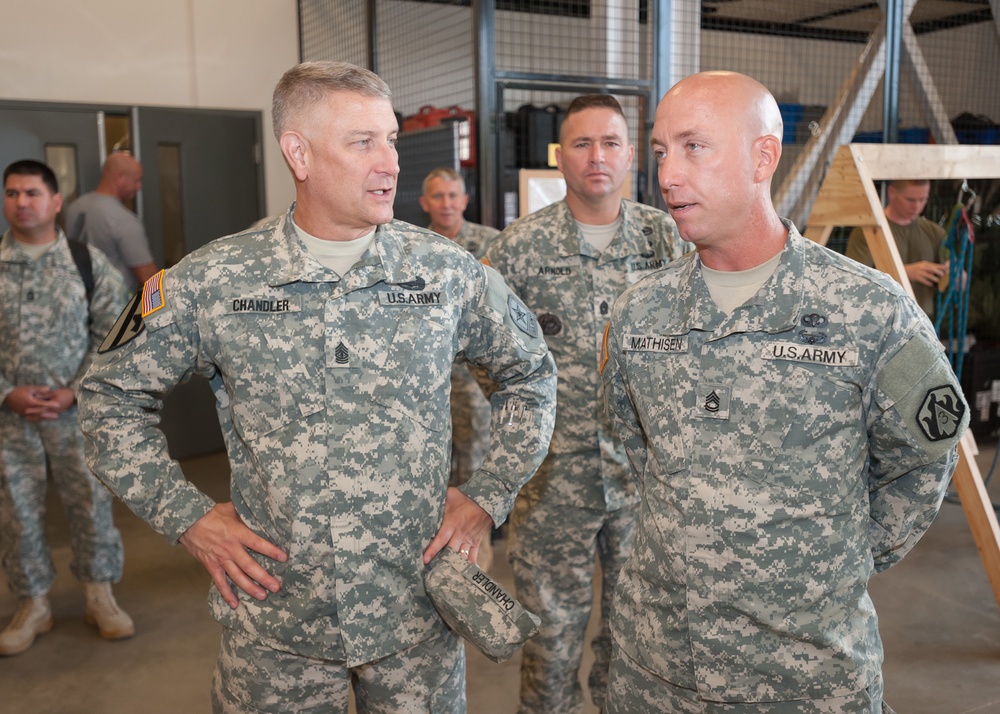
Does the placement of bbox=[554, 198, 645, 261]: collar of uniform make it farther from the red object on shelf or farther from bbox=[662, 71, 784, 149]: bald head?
the red object on shelf

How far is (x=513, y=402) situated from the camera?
182 centimetres

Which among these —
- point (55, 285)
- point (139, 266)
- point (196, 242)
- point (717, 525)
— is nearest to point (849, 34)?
point (196, 242)

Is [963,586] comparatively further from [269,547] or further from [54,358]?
[54,358]

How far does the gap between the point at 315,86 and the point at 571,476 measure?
4.40 feet

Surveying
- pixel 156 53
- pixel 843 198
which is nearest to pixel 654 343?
pixel 843 198

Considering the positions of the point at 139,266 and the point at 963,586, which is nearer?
the point at 963,586

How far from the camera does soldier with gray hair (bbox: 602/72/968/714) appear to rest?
4.75 ft

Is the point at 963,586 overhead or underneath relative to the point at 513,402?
underneath

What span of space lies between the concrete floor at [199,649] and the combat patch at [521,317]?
158 centimetres

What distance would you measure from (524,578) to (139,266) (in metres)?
3.31

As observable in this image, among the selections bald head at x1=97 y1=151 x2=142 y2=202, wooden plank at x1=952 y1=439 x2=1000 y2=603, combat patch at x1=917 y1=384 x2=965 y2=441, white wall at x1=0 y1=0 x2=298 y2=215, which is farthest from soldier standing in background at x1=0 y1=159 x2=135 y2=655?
wooden plank at x1=952 y1=439 x2=1000 y2=603

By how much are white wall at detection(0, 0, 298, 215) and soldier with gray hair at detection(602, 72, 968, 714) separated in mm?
5225

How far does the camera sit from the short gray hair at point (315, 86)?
1618 mm

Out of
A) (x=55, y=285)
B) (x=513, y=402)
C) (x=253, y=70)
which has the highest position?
(x=253, y=70)
